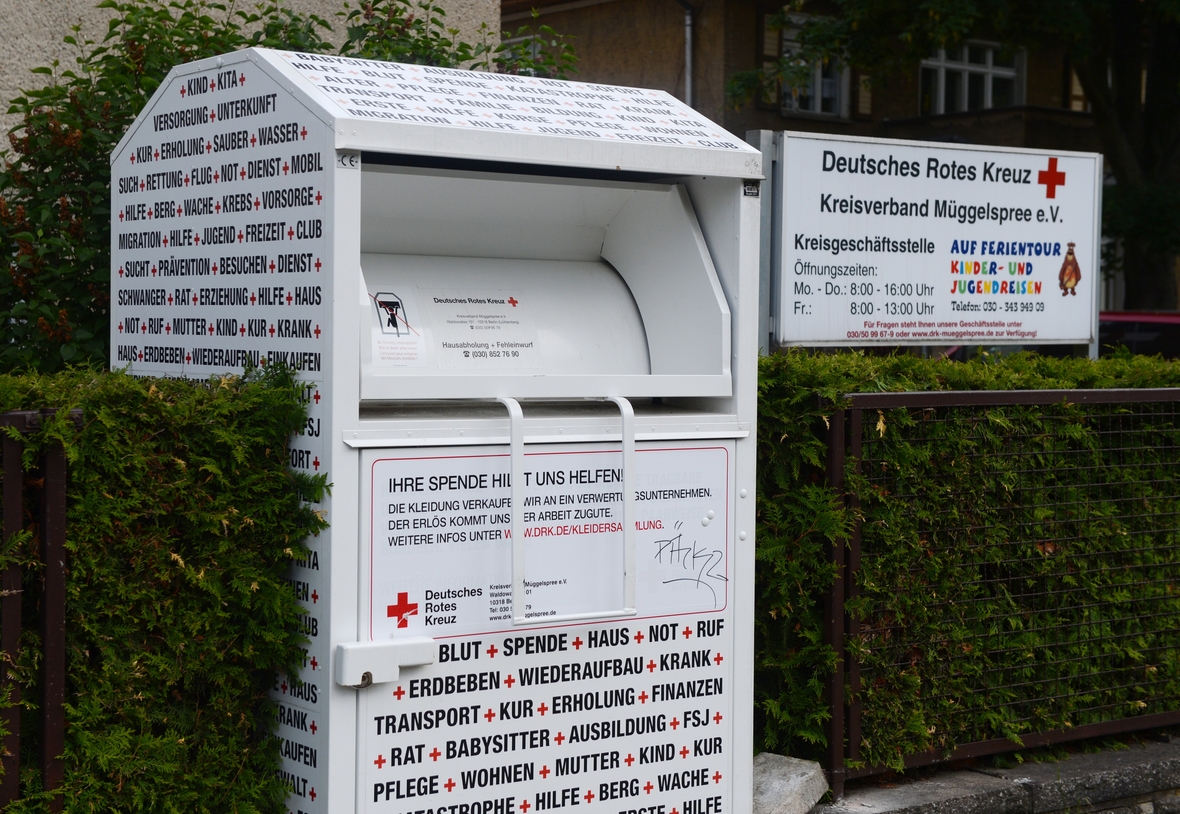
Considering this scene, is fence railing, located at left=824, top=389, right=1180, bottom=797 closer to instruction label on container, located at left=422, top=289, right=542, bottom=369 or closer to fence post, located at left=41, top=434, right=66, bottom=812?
instruction label on container, located at left=422, top=289, right=542, bottom=369

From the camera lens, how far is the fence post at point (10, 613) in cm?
283

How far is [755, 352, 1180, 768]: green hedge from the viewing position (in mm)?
4305

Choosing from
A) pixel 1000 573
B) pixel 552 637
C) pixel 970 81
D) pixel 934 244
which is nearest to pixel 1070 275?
pixel 934 244

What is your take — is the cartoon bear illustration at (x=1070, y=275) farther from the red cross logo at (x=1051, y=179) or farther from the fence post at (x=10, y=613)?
the fence post at (x=10, y=613)

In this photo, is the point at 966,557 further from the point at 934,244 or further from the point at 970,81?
the point at 970,81

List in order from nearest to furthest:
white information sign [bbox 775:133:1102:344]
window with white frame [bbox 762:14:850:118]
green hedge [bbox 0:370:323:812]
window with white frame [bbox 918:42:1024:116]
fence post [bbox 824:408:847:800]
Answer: green hedge [bbox 0:370:323:812], fence post [bbox 824:408:847:800], white information sign [bbox 775:133:1102:344], window with white frame [bbox 762:14:850:118], window with white frame [bbox 918:42:1024:116]

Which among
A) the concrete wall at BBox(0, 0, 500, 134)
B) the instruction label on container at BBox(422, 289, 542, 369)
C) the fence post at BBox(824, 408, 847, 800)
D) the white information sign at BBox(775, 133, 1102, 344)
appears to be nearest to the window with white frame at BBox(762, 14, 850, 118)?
the concrete wall at BBox(0, 0, 500, 134)

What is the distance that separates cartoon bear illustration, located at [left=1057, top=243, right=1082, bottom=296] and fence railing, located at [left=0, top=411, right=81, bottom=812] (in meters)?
4.35

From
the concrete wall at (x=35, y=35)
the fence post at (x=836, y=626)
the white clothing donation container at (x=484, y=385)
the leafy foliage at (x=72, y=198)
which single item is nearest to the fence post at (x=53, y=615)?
the white clothing donation container at (x=484, y=385)

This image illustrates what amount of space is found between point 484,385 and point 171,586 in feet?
2.85

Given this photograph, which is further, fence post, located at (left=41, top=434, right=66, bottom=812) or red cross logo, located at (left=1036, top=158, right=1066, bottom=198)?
red cross logo, located at (left=1036, top=158, right=1066, bottom=198)

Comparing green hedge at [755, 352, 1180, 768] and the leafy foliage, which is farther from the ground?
the leafy foliage

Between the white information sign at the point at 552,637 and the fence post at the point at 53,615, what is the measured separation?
2.20 feet

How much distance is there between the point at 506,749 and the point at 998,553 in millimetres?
2090
